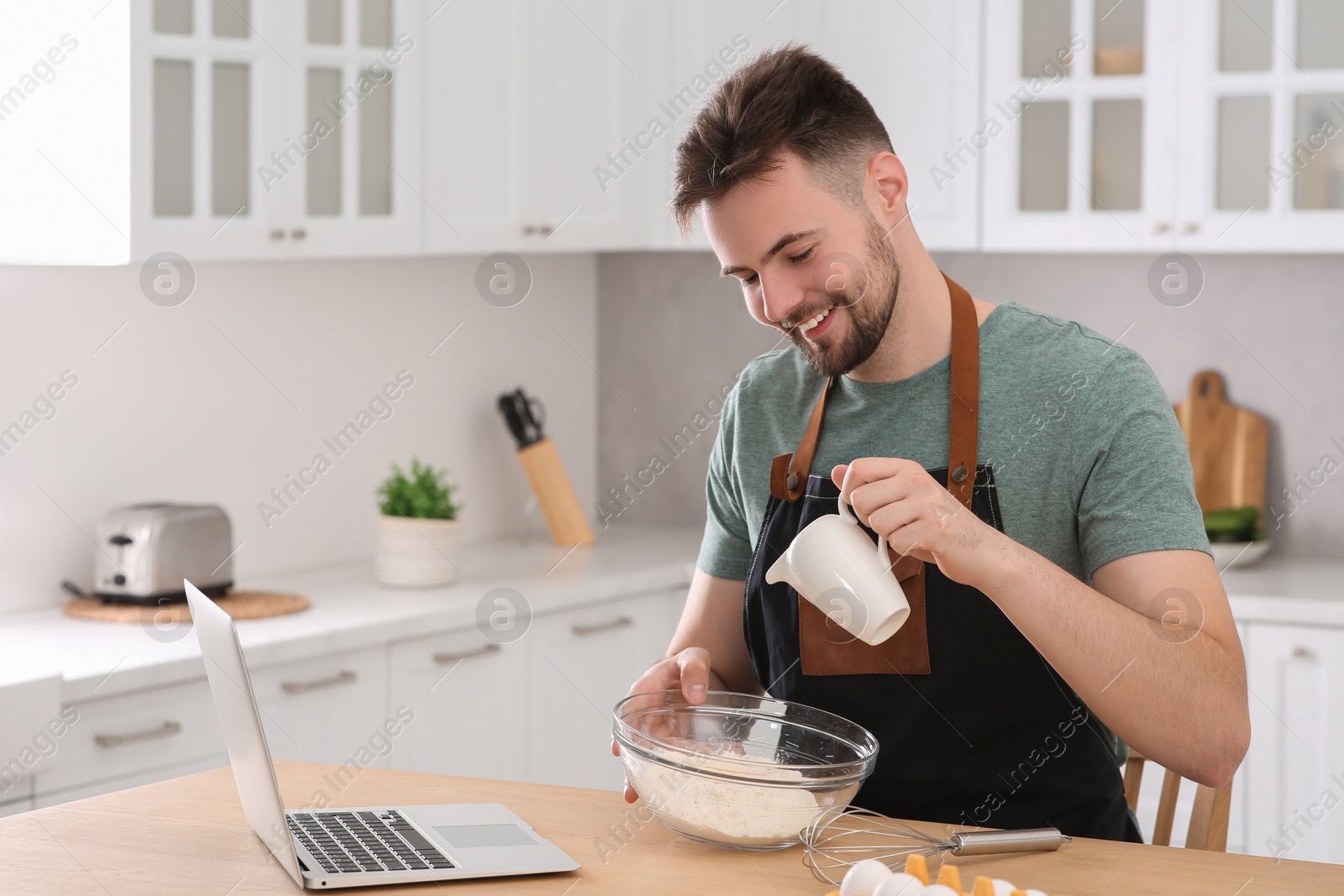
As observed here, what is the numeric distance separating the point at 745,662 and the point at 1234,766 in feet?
1.90

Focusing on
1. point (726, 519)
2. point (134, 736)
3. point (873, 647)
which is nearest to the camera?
point (873, 647)

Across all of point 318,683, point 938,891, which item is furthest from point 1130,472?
point 318,683

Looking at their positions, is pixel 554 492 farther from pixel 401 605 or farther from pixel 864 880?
pixel 864 880

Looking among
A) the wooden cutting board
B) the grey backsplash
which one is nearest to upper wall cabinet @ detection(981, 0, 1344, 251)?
the grey backsplash

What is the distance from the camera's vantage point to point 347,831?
1.35 metres

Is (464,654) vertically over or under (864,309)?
under

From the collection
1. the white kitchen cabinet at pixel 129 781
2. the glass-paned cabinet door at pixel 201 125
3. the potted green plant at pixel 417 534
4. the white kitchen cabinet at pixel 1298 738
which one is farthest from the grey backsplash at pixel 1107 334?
the white kitchen cabinet at pixel 129 781

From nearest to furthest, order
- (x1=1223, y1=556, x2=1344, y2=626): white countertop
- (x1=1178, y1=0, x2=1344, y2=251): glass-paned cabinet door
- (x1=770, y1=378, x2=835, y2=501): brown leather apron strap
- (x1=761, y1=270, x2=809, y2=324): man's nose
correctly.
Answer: (x1=761, y1=270, x2=809, y2=324): man's nose → (x1=770, y1=378, x2=835, y2=501): brown leather apron strap → (x1=1223, y1=556, x2=1344, y2=626): white countertop → (x1=1178, y1=0, x2=1344, y2=251): glass-paned cabinet door

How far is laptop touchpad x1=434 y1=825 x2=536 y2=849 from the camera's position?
4.34 ft

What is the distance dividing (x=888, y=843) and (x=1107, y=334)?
2.49 meters

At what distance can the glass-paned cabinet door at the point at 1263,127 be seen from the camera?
303cm

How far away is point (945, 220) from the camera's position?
3.38 meters

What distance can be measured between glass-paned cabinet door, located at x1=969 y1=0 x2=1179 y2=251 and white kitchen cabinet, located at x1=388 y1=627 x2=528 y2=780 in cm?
147

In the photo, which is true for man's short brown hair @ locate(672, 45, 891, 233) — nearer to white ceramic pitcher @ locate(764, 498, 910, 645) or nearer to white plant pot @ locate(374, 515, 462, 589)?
white ceramic pitcher @ locate(764, 498, 910, 645)
